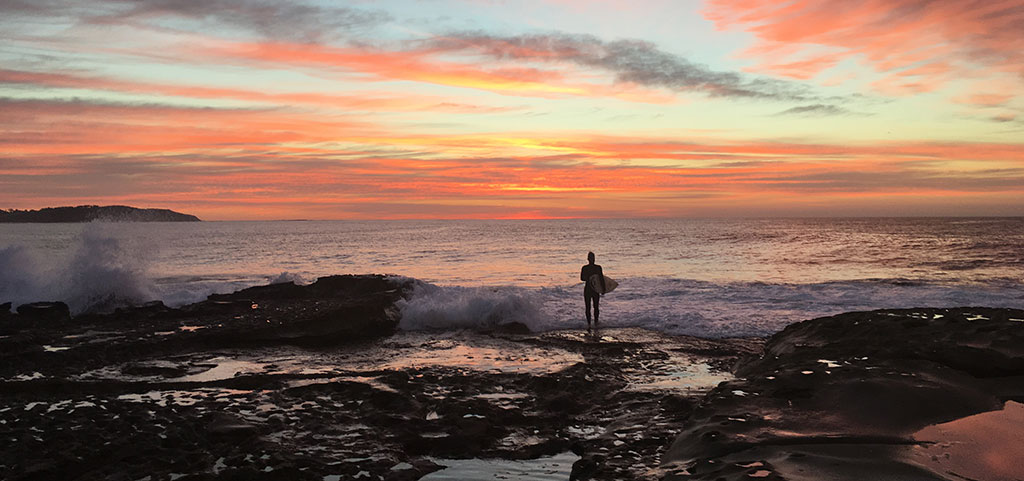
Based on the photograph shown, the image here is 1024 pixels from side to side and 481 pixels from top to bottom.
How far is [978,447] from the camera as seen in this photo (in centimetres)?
496

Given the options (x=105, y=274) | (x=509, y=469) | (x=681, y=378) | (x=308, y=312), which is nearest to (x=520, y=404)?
(x=509, y=469)

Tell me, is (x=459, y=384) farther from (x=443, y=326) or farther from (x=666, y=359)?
(x=443, y=326)

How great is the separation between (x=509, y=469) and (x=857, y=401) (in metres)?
3.42

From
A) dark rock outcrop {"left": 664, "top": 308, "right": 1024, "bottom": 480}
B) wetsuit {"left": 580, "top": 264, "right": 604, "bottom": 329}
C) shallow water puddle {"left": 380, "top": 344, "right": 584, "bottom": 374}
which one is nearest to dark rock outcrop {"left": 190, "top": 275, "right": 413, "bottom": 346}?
shallow water puddle {"left": 380, "top": 344, "right": 584, "bottom": 374}

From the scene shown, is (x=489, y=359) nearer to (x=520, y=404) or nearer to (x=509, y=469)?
(x=520, y=404)

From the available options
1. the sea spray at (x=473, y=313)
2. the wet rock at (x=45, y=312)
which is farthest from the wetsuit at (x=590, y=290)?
the wet rock at (x=45, y=312)

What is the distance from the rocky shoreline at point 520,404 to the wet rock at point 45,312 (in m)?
4.09

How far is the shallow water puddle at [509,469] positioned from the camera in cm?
592

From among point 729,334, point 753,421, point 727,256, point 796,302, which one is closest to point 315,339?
point 729,334

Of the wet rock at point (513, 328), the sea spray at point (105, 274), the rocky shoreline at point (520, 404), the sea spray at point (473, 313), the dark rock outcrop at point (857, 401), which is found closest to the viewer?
the dark rock outcrop at point (857, 401)

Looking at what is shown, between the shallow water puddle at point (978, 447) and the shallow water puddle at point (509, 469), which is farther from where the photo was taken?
the shallow water puddle at point (509, 469)

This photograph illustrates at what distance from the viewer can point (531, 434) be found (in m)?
7.17

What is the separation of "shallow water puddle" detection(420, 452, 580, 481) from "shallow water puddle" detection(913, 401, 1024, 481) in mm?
2979

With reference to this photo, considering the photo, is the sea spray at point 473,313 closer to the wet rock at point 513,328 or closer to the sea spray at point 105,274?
the wet rock at point 513,328
